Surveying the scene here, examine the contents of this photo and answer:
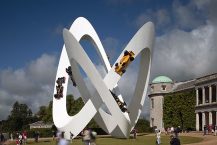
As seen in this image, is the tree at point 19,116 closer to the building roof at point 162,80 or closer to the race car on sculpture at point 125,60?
the building roof at point 162,80

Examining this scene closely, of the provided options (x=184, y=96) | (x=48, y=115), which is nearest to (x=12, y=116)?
(x=48, y=115)

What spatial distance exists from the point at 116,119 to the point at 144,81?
522cm

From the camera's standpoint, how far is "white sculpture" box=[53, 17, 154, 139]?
118ft

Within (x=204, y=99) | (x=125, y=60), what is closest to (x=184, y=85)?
(x=204, y=99)

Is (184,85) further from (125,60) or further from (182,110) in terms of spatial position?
(125,60)

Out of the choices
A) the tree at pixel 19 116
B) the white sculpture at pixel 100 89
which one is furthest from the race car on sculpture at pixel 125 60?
the tree at pixel 19 116

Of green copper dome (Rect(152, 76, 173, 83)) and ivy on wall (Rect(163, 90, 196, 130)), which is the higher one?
green copper dome (Rect(152, 76, 173, 83))

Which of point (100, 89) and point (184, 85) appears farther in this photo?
point (184, 85)

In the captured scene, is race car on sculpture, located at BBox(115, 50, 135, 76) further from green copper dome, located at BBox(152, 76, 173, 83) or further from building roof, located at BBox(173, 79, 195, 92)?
green copper dome, located at BBox(152, 76, 173, 83)

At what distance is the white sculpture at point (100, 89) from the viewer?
35875mm

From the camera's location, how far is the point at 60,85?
41938mm

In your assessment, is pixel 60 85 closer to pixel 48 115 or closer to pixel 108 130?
pixel 108 130

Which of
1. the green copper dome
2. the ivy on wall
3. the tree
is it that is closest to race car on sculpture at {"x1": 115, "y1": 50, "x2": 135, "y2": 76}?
the ivy on wall

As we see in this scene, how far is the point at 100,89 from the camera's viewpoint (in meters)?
35.8
